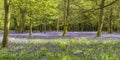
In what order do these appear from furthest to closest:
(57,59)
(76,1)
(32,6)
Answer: (76,1)
(32,6)
(57,59)

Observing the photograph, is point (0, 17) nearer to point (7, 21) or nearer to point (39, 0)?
point (39, 0)

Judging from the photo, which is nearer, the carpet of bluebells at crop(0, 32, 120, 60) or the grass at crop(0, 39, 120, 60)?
the grass at crop(0, 39, 120, 60)

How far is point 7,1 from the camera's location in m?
14.8

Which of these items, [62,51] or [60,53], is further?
[62,51]

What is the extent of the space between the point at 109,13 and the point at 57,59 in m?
45.8

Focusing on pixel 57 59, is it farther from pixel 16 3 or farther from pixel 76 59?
pixel 16 3

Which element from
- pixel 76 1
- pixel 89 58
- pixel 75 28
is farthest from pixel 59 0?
pixel 75 28

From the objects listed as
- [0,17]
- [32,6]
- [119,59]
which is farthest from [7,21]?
[0,17]

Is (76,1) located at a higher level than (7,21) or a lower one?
higher

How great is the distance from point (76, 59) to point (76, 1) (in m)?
28.5

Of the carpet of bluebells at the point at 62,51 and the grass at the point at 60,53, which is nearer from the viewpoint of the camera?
the grass at the point at 60,53

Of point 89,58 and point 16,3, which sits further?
point 16,3

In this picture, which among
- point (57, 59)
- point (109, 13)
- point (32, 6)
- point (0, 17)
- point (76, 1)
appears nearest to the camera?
point (57, 59)

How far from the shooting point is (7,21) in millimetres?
14977
